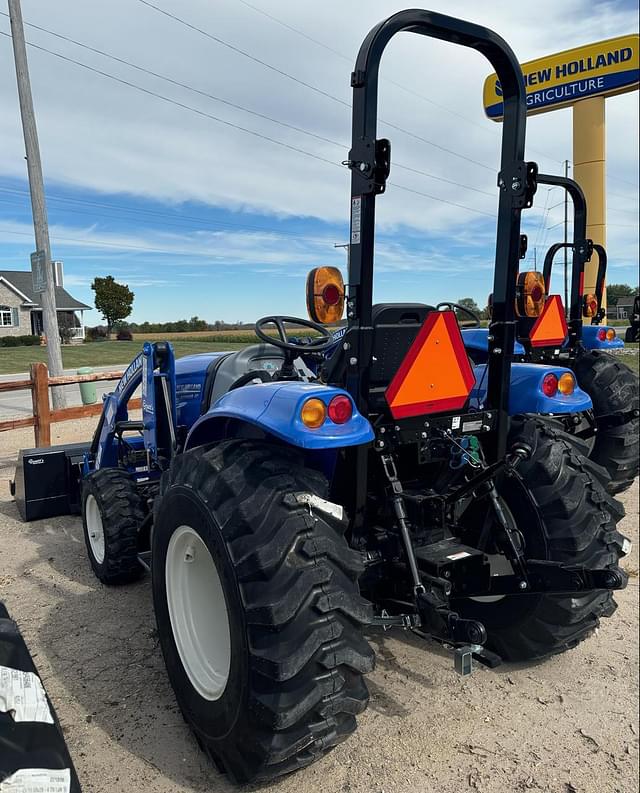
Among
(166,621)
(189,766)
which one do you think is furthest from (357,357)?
(189,766)

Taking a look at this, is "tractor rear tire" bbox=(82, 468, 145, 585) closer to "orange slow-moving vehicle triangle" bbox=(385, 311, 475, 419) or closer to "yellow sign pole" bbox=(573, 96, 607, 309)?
"orange slow-moving vehicle triangle" bbox=(385, 311, 475, 419)

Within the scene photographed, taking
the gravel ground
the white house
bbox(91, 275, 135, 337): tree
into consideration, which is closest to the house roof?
the white house

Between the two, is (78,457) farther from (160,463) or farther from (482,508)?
(482,508)

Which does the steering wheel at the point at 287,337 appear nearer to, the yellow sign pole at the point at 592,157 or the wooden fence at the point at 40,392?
the wooden fence at the point at 40,392

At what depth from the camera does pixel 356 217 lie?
A: 2236 mm

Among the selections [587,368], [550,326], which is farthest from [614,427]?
[550,326]

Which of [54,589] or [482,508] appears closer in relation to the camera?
[482,508]

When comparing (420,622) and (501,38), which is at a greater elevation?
(501,38)

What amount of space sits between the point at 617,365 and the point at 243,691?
4856mm

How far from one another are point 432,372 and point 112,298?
8.74ft

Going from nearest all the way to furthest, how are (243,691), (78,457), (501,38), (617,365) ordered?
(243,691), (501,38), (78,457), (617,365)

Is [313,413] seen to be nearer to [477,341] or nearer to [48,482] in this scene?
[477,341]

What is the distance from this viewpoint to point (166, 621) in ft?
8.54

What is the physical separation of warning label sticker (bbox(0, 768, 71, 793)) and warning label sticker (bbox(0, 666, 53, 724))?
175mm
